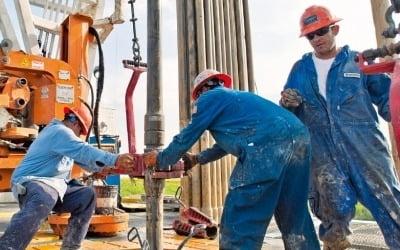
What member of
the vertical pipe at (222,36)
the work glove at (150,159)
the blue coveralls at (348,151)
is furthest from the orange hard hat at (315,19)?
the vertical pipe at (222,36)

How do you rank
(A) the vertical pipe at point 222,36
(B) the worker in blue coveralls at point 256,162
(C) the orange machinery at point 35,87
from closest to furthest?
(B) the worker in blue coveralls at point 256,162, (C) the orange machinery at point 35,87, (A) the vertical pipe at point 222,36

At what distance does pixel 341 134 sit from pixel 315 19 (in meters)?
0.81

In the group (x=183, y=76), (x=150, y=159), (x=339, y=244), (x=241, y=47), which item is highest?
(x=241, y=47)

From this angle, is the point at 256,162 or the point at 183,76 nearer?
the point at 256,162

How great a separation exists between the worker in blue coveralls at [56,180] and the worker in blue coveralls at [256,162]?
0.73m

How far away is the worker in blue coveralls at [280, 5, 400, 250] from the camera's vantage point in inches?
108

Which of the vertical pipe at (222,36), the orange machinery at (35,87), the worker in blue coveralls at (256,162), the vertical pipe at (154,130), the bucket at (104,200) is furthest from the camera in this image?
the vertical pipe at (222,36)

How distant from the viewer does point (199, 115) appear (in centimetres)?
253

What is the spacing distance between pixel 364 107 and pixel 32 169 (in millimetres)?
2488

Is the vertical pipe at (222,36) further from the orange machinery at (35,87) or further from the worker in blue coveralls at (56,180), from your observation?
the worker in blue coveralls at (56,180)

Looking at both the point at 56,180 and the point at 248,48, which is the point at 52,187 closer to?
the point at 56,180

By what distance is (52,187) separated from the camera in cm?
327

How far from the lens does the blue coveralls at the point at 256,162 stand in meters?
2.35

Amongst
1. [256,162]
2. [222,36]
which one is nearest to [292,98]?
[256,162]
